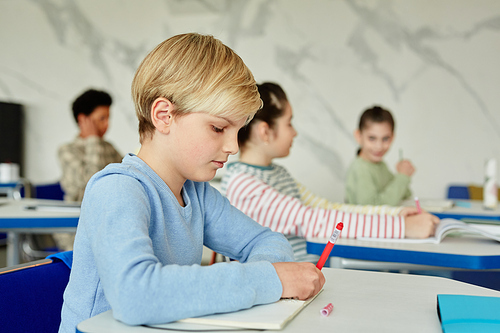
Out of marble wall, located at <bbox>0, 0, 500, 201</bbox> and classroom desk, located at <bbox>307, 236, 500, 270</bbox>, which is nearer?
classroom desk, located at <bbox>307, 236, 500, 270</bbox>

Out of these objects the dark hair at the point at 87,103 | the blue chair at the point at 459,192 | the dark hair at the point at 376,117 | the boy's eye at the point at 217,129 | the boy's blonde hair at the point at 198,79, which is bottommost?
the blue chair at the point at 459,192

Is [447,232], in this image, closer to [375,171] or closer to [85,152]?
[375,171]

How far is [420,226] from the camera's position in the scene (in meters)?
1.39

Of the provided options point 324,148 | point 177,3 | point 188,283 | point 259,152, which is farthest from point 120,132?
point 188,283

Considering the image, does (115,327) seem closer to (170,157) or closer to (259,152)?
(170,157)

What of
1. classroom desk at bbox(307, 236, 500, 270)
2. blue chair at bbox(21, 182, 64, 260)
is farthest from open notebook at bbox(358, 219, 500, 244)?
blue chair at bbox(21, 182, 64, 260)

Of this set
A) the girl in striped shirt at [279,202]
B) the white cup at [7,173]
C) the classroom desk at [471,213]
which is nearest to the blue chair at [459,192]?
the classroom desk at [471,213]

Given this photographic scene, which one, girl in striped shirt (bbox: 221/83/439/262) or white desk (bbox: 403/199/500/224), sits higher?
girl in striped shirt (bbox: 221/83/439/262)

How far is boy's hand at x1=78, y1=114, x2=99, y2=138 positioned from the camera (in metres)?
3.09

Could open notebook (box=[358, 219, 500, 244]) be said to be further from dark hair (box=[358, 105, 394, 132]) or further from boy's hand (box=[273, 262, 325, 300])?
dark hair (box=[358, 105, 394, 132])

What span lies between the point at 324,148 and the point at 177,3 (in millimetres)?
1889

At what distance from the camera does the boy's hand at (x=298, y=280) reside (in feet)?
2.43

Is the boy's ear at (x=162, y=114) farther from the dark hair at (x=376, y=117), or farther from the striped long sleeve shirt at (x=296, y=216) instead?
the dark hair at (x=376, y=117)

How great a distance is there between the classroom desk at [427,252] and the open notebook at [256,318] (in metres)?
0.57
